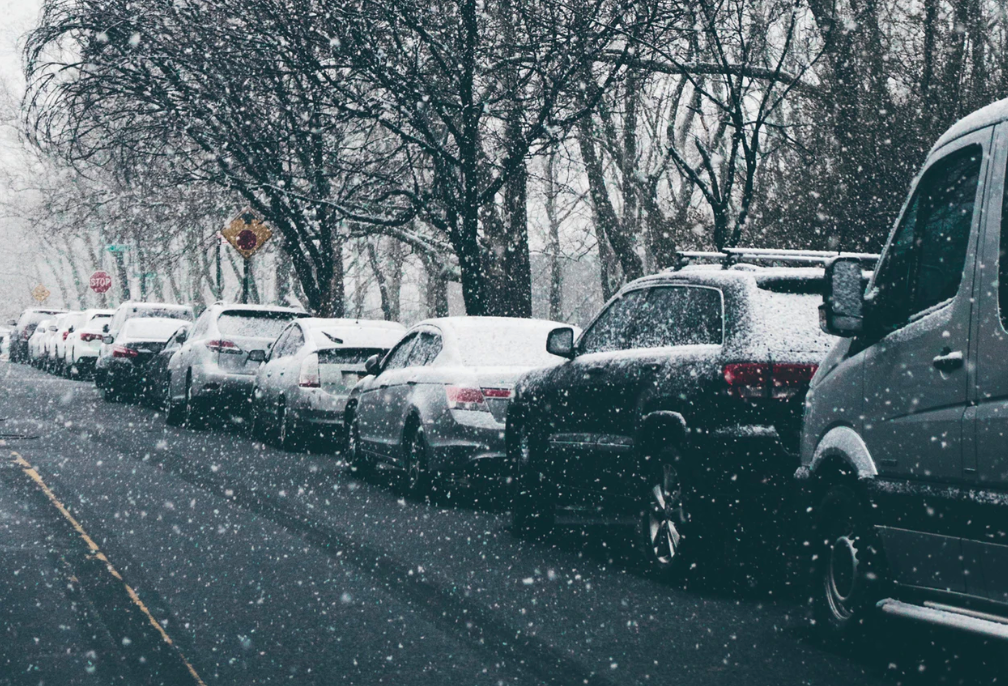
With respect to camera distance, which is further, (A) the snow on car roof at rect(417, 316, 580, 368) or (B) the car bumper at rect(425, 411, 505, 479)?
(A) the snow on car roof at rect(417, 316, 580, 368)

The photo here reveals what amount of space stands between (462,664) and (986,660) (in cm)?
229

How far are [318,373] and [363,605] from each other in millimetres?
8525

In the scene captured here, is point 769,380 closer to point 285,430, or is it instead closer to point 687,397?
point 687,397

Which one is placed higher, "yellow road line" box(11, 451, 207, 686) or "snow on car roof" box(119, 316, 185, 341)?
"snow on car roof" box(119, 316, 185, 341)

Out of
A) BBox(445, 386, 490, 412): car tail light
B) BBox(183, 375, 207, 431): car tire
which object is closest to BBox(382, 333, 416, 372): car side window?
BBox(445, 386, 490, 412): car tail light

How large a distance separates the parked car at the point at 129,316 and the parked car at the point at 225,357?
7657 millimetres

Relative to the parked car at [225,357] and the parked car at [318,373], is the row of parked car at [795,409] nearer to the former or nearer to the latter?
the parked car at [318,373]

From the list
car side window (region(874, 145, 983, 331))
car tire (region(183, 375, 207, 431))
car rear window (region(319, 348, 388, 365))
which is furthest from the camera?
car tire (region(183, 375, 207, 431))

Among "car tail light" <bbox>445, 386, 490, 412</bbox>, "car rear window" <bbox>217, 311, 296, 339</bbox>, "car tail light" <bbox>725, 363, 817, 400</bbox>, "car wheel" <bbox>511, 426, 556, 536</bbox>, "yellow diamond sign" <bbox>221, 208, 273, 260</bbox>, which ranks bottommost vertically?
"car wheel" <bbox>511, 426, 556, 536</bbox>

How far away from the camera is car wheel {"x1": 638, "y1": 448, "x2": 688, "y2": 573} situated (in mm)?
7410

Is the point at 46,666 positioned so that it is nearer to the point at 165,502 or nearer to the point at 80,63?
the point at 165,502

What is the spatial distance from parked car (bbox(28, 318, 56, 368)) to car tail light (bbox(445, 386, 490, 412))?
105 ft

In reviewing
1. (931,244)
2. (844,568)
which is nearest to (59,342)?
(844,568)

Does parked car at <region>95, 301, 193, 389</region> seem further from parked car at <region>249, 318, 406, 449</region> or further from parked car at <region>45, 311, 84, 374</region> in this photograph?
parked car at <region>249, 318, 406, 449</region>
